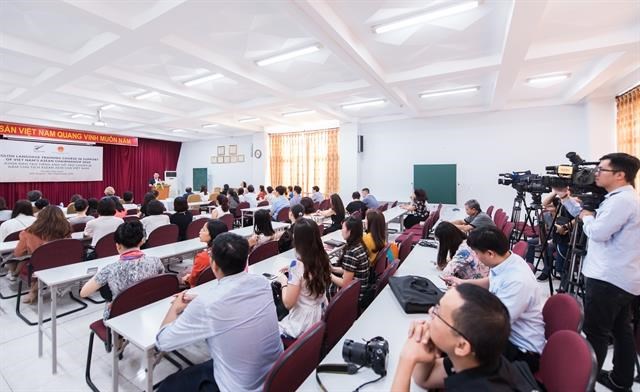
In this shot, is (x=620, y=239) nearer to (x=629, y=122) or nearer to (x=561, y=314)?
(x=561, y=314)

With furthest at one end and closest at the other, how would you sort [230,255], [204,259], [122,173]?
[122,173], [204,259], [230,255]

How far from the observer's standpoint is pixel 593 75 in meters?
4.68

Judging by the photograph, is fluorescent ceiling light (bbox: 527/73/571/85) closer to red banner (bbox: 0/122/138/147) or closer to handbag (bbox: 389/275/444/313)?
handbag (bbox: 389/275/444/313)

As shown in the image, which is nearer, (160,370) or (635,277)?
(635,277)

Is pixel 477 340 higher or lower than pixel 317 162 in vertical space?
lower

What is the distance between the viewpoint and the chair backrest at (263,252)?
2901 millimetres

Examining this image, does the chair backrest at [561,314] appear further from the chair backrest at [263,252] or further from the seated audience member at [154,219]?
the seated audience member at [154,219]

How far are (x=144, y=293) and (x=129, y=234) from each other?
474mm

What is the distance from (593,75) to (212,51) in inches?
239

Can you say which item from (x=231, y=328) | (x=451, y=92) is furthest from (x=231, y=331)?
(x=451, y=92)

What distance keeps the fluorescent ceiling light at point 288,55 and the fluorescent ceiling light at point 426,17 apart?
873mm

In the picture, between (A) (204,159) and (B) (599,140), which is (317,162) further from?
(B) (599,140)

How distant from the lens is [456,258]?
2465 millimetres

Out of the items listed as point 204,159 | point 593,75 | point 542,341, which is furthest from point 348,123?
point 542,341
